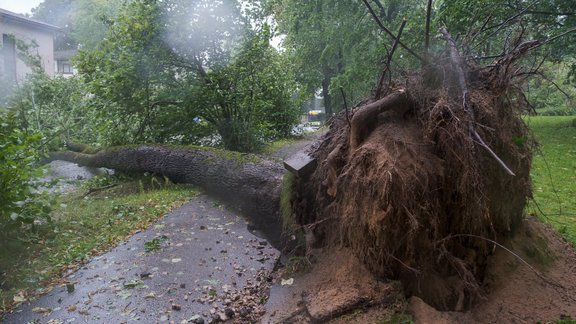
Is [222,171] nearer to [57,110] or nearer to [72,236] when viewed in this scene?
[72,236]

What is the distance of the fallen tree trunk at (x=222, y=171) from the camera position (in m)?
5.35

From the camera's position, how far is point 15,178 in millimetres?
4578

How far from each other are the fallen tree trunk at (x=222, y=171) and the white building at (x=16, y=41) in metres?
3.81

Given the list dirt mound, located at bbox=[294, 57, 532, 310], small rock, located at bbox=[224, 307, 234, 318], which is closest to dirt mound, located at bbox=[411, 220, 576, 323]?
dirt mound, located at bbox=[294, 57, 532, 310]

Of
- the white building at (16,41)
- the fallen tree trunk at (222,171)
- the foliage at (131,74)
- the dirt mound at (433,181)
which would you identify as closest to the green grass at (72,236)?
the fallen tree trunk at (222,171)

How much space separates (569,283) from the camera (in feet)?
10.9

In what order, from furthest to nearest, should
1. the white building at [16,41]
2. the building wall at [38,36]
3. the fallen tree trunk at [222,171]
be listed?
the building wall at [38,36]
the white building at [16,41]
the fallen tree trunk at [222,171]

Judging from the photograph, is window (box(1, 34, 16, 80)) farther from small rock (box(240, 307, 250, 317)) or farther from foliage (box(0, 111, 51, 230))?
small rock (box(240, 307, 250, 317))

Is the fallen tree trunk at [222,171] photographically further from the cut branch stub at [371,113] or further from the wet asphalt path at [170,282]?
the cut branch stub at [371,113]

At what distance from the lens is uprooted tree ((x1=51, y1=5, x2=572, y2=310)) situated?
9.48 feet

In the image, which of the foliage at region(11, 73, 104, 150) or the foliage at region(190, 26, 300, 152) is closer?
the foliage at region(190, 26, 300, 152)

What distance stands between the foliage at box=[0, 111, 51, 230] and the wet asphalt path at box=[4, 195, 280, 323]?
1.00 metres

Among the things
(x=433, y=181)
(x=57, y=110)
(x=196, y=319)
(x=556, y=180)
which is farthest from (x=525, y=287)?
(x=57, y=110)

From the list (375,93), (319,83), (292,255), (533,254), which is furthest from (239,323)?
(319,83)
